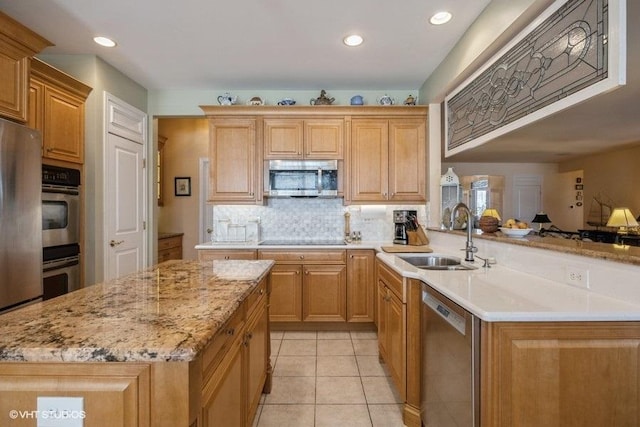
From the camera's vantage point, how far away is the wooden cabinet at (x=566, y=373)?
3.59 feet

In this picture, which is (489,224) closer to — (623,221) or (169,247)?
(623,221)

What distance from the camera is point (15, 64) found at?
2018 millimetres

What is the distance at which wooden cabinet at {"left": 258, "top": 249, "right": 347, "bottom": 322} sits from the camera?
3268mm

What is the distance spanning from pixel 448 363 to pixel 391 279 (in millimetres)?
787

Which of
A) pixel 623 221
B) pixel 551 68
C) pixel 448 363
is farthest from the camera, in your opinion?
pixel 623 221

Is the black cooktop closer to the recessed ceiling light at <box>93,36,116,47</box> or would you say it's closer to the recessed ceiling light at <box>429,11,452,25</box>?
the recessed ceiling light at <box>429,11,452,25</box>

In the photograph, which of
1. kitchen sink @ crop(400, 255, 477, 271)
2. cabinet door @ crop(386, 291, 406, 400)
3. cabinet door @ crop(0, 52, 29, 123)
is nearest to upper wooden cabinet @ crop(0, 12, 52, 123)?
cabinet door @ crop(0, 52, 29, 123)

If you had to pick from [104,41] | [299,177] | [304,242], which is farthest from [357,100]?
[104,41]

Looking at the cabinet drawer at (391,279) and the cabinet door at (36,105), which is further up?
the cabinet door at (36,105)

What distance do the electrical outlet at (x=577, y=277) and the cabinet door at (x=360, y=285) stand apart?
190 centimetres

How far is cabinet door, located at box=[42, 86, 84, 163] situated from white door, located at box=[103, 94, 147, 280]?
0.27m

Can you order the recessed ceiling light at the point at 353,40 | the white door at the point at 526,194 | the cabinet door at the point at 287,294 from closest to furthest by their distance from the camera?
1. the recessed ceiling light at the point at 353,40
2. the cabinet door at the point at 287,294
3. the white door at the point at 526,194

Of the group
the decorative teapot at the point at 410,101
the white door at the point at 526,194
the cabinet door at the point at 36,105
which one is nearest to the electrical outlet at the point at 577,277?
the decorative teapot at the point at 410,101

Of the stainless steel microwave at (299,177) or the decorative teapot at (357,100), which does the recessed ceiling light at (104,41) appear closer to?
the stainless steel microwave at (299,177)
